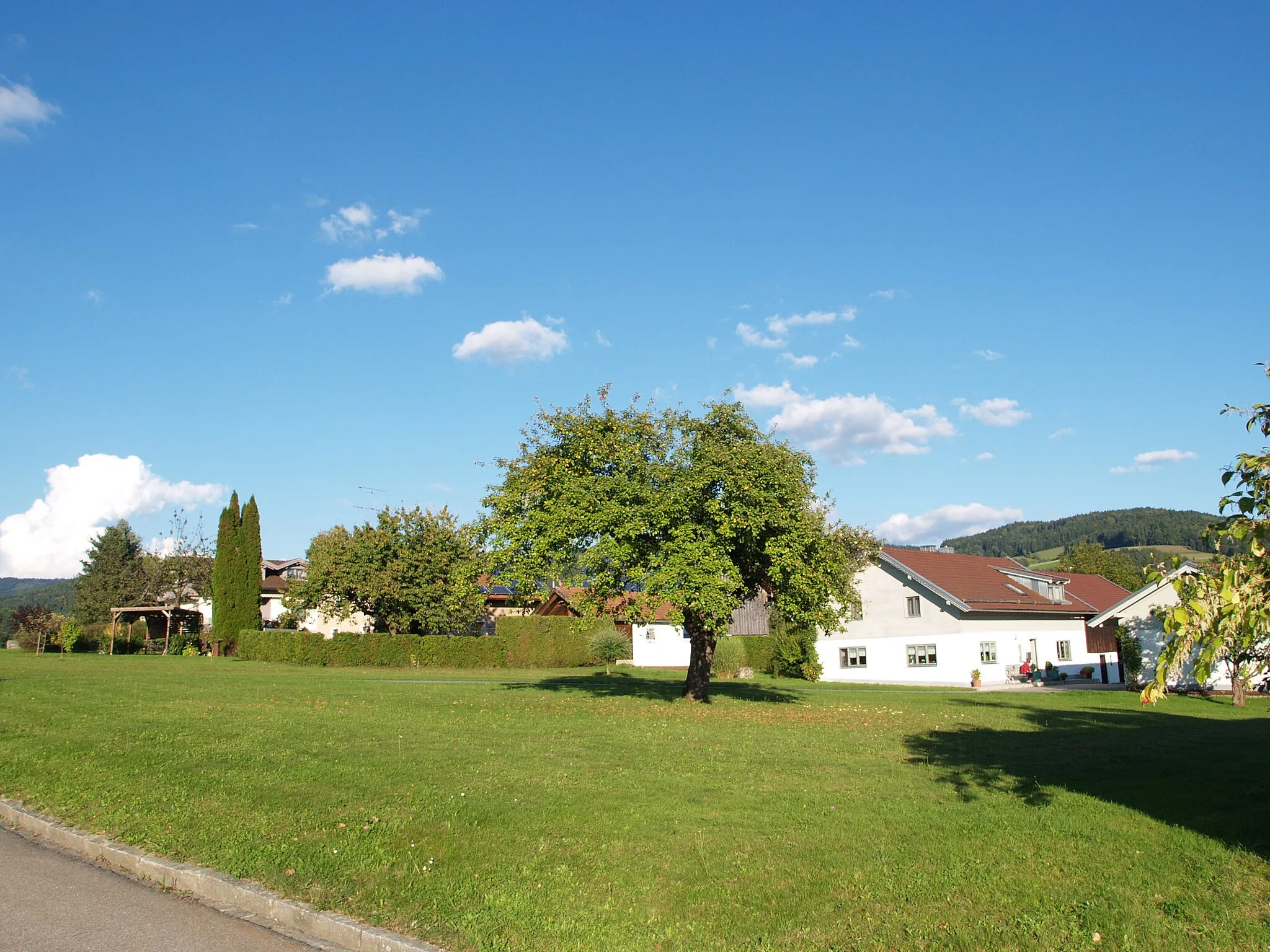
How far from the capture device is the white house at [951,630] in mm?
44094

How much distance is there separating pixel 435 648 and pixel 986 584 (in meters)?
31.6

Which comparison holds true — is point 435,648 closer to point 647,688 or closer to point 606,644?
point 606,644

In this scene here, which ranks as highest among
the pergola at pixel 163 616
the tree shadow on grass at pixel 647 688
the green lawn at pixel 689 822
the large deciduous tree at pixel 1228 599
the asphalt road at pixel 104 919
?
the large deciduous tree at pixel 1228 599

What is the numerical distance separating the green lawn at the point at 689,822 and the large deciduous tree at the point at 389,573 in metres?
34.5

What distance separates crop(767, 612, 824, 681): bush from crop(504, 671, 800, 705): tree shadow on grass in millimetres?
6174

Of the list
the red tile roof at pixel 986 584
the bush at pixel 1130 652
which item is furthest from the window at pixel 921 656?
the bush at pixel 1130 652

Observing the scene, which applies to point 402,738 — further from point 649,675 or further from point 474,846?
point 649,675

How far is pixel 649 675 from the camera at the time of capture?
46.5 metres

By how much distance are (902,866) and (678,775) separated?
15.9 ft

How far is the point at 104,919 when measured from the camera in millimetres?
6953

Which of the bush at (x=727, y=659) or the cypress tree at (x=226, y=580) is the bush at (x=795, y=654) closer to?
the bush at (x=727, y=659)

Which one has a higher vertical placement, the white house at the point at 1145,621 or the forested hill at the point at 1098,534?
the forested hill at the point at 1098,534


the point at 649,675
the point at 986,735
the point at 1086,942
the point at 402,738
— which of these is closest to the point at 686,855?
the point at 1086,942

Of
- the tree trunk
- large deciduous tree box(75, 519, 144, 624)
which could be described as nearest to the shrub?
the tree trunk
